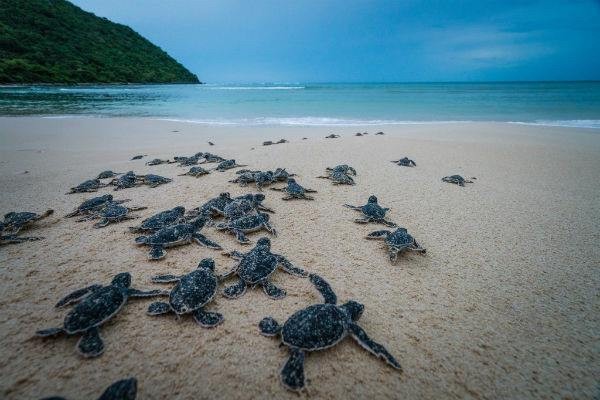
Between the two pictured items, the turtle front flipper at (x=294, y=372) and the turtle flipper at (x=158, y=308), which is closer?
the turtle front flipper at (x=294, y=372)

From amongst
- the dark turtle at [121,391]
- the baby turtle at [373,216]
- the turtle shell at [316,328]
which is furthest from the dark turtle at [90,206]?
the baby turtle at [373,216]

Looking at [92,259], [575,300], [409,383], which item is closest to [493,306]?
[575,300]

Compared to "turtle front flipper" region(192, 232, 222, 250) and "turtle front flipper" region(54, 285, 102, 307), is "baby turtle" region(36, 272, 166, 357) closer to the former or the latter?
"turtle front flipper" region(54, 285, 102, 307)

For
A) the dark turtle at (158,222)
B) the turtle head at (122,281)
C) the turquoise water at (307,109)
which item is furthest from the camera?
the turquoise water at (307,109)

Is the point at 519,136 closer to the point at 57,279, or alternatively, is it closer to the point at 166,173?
the point at 166,173

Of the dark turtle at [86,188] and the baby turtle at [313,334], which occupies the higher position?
the baby turtle at [313,334]

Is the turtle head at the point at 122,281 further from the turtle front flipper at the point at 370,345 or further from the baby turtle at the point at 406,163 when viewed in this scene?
the baby turtle at the point at 406,163
